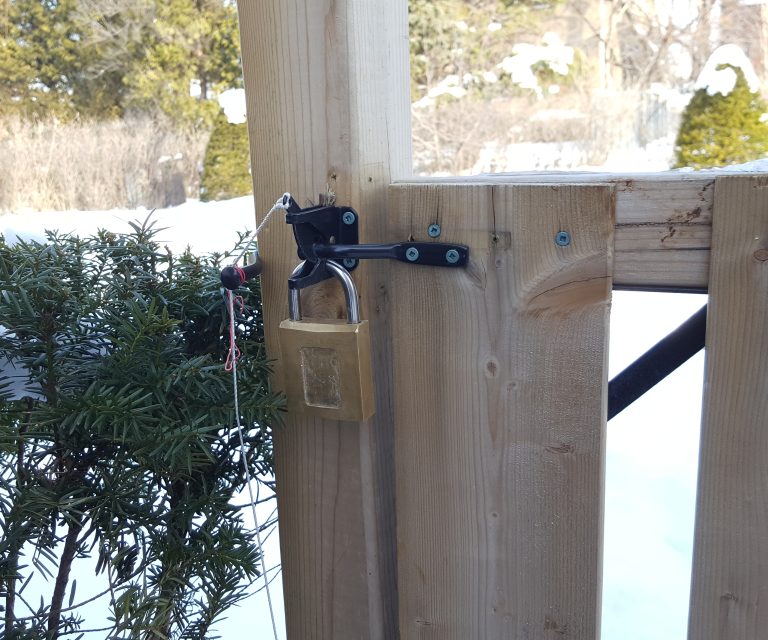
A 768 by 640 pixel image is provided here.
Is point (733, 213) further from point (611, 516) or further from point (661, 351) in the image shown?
point (611, 516)

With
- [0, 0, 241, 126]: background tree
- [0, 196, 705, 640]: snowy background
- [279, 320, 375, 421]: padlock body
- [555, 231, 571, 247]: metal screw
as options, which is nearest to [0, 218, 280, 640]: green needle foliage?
[279, 320, 375, 421]: padlock body

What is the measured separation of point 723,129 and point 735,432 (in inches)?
345

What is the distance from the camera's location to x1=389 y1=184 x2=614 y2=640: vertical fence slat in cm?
83

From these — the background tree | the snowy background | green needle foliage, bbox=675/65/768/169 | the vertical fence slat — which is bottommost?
the snowy background

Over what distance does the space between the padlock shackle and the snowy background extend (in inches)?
4.9

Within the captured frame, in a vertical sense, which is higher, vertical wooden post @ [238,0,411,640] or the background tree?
the background tree

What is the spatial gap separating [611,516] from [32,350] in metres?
1.87

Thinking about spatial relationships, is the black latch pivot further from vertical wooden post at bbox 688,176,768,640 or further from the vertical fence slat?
vertical wooden post at bbox 688,176,768,640

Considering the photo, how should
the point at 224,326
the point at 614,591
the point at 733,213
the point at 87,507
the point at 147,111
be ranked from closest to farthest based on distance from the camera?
the point at 733,213 → the point at 87,507 → the point at 224,326 → the point at 614,591 → the point at 147,111

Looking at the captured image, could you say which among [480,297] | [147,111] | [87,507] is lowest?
[87,507]

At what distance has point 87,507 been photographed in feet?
2.84

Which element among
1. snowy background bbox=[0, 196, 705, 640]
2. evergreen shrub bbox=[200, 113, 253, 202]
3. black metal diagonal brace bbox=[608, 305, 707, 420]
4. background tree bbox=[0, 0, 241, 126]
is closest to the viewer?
black metal diagonal brace bbox=[608, 305, 707, 420]

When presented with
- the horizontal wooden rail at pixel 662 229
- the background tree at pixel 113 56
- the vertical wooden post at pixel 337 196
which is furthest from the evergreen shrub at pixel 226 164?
the horizontal wooden rail at pixel 662 229

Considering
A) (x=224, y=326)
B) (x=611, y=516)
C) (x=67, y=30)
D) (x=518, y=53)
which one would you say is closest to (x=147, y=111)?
(x=67, y=30)
